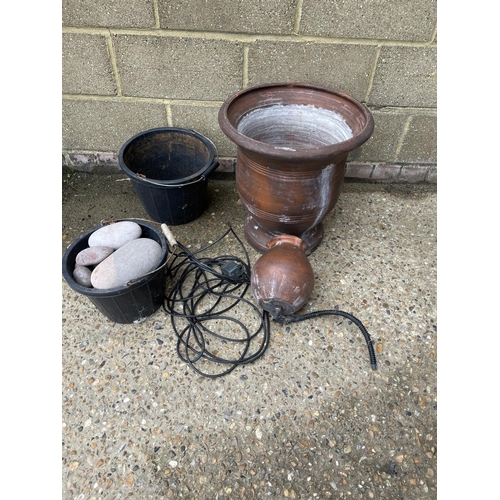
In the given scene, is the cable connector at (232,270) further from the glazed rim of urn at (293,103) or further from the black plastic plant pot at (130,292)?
the glazed rim of urn at (293,103)

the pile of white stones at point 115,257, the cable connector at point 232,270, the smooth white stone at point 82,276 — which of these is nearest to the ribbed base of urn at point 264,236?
the cable connector at point 232,270

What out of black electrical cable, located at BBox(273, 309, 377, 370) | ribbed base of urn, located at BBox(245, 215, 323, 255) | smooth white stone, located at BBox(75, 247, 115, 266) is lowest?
black electrical cable, located at BBox(273, 309, 377, 370)

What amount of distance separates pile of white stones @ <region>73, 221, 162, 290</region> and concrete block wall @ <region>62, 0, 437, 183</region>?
0.91 meters

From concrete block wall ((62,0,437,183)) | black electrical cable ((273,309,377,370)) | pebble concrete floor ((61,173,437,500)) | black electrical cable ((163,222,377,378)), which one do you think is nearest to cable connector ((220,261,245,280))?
black electrical cable ((163,222,377,378))

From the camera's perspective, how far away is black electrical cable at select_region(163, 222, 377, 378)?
159 cm

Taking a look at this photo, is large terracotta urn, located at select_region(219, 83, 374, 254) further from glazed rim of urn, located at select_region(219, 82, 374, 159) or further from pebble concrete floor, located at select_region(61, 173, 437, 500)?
pebble concrete floor, located at select_region(61, 173, 437, 500)

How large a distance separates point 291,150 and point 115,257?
2.78 feet

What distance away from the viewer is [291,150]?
1410 millimetres

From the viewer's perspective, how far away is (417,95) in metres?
2.15

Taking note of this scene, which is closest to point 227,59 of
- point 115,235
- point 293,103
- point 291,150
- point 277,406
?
point 293,103

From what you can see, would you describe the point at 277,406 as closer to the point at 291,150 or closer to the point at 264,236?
the point at 264,236
